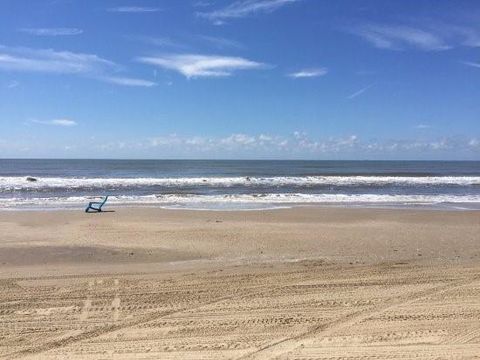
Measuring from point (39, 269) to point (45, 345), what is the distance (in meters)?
3.84

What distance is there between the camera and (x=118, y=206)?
1941 cm

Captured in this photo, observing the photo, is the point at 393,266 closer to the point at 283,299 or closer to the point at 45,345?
the point at 283,299

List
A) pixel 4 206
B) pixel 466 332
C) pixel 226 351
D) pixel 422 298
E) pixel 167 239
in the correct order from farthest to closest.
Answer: pixel 4 206, pixel 167 239, pixel 422 298, pixel 466 332, pixel 226 351

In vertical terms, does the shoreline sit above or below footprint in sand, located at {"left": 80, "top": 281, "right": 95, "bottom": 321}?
above

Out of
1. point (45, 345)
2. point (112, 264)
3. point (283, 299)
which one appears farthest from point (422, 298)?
point (112, 264)

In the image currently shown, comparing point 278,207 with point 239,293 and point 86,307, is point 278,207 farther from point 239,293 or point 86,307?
point 86,307

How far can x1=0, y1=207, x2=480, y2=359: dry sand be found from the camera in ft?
16.2

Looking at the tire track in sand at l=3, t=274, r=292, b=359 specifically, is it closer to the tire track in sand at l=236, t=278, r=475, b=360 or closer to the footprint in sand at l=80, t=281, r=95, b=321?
the footprint in sand at l=80, t=281, r=95, b=321

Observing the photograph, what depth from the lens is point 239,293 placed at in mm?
6766

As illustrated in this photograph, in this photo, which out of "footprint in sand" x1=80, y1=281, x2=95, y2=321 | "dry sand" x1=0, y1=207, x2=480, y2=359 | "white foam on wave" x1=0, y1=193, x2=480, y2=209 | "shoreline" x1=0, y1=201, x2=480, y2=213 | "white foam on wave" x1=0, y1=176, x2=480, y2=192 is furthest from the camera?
"white foam on wave" x1=0, y1=176, x2=480, y2=192

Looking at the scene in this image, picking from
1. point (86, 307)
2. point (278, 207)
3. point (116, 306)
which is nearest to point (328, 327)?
point (116, 306)

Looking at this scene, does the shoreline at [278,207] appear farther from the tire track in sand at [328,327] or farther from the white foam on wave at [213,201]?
the tire track in sand at [328,327]

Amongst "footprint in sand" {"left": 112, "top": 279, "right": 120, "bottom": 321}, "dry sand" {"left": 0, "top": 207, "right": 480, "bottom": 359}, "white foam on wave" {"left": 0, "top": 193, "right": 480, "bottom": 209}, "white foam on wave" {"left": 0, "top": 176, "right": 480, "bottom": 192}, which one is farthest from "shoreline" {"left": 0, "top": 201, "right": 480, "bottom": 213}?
"white foam on wave" {"left": 0, "top": 176, "right": 480, "bottom": 192}

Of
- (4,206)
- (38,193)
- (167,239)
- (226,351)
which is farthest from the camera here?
(38,193)
